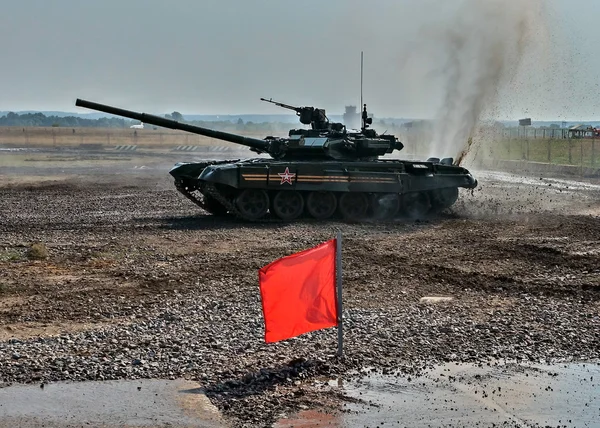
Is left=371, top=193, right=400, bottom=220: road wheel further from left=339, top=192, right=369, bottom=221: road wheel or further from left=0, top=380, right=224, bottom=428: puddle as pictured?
left=0, top=380, right=224, bottom=428: puddle

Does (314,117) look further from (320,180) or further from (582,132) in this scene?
(582,132)

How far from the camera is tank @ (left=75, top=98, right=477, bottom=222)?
23031 millimetres

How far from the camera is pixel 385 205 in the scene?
2447cm

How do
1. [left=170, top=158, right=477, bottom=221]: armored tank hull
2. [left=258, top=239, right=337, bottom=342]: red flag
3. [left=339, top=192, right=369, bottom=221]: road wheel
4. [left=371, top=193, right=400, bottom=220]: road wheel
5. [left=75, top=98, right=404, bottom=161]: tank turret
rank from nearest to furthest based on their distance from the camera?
[left=258, top=239, right=337, bottom=342]: red flag, [left=170, top=158, right=477, bottom=221]: armored tank hull, [left=339, top=192, right=369, bottom=221]: road wheel, [left=75, top=98, right=404, bottom=161]: tank turret, [left=371, top=193, right=400, bottom=220]: road wheel

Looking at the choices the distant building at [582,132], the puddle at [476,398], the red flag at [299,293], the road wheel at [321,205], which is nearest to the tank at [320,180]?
the road wheel at [321,205]

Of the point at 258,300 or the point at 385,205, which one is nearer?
the point at 258,300

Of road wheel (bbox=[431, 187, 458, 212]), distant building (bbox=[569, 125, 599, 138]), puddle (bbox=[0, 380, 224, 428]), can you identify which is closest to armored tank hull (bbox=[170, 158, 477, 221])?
road wheel (bbox=[431, 187, 458, 212])

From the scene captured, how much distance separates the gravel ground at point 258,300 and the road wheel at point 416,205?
1.52m

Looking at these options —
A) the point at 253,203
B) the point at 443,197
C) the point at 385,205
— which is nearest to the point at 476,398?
the point at 253,203

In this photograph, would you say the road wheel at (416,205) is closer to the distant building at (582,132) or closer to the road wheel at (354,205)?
the road wheel at (354,205)

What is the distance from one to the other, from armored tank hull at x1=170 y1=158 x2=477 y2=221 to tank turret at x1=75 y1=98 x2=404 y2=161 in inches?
27.6

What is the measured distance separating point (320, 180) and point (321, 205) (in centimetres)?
78

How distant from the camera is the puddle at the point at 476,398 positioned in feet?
28.7

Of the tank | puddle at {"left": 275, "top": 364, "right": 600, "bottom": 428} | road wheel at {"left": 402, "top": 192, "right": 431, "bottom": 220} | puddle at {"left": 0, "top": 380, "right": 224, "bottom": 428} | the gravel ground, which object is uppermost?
the tank
